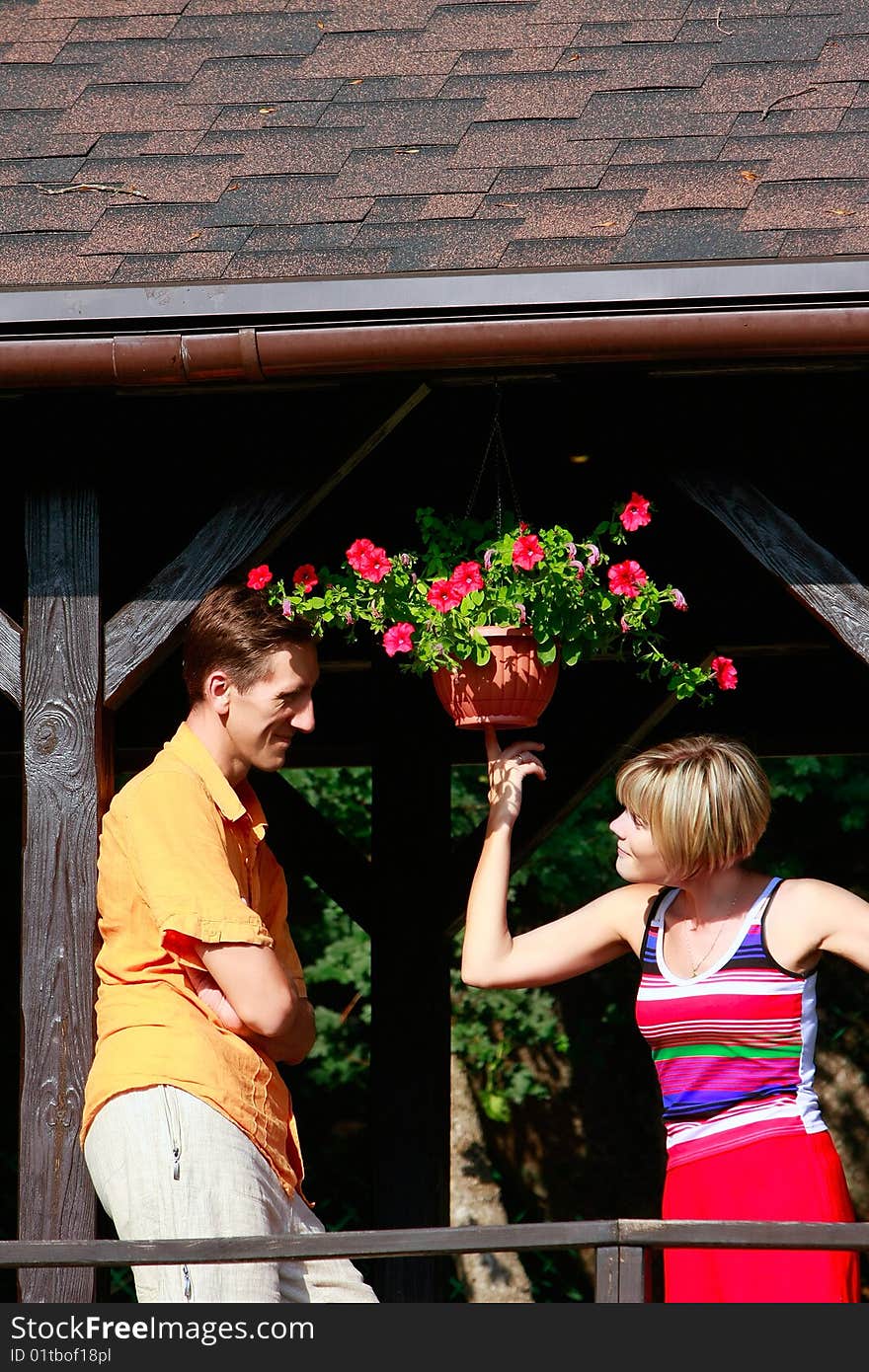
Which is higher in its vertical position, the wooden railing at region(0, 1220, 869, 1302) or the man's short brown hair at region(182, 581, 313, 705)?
the man's short brown hair at region(182, 581, 313, 705)

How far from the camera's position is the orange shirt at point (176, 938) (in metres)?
3.28

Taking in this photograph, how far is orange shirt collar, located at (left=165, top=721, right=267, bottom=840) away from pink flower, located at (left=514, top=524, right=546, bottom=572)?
2.43ft

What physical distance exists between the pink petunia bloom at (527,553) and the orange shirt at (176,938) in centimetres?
74

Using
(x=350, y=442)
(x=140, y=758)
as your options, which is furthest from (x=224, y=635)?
(x=140, y=758)

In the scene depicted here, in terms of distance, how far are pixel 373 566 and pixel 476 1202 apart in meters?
7.57

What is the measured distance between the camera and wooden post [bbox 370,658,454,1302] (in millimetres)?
5312

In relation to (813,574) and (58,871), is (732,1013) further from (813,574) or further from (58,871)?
(58,871)

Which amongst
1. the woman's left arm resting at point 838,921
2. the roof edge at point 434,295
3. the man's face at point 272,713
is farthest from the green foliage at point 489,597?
the woman's left arm resting at point 838,921

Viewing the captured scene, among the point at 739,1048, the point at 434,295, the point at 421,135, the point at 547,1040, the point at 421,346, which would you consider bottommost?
the point at 739,1048

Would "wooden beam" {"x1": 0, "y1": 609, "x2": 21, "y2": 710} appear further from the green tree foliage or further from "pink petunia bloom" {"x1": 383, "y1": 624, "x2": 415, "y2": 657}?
the green tree foliage

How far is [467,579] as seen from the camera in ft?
11.9

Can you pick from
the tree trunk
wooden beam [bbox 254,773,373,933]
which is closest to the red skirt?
wooden beam [bbox 254,773,373,933]

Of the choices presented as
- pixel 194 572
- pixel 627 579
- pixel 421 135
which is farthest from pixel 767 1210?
pixel 421 135
